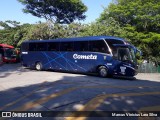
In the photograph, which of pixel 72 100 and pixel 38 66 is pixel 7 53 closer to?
pixel 38 66

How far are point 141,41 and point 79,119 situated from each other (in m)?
26.6

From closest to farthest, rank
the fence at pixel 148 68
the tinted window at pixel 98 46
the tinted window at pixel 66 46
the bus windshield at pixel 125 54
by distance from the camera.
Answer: the bus windshield at pixel 125 54
the tinted window at pixel 98 46
the tinted window at pixel 66 46
the fence at pixel 148 68

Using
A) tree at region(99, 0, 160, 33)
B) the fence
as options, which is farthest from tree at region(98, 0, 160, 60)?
the fence

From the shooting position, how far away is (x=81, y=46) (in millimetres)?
21469

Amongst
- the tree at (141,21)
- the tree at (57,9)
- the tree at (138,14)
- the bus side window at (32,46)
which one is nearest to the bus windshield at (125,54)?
the bus side window at (32,46)

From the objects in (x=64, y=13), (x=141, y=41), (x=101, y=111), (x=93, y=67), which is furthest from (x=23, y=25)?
(x=101, y=111)

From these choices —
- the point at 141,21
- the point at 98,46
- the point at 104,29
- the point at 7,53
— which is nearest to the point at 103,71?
the point at 98,46

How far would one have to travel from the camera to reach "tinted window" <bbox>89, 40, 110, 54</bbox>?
65.1 feet

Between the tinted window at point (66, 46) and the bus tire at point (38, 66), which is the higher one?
the tinted window at point (66, 46)

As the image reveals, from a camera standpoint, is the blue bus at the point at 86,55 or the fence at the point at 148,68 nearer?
the blue bus at the point at 86,55

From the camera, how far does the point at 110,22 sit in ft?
104

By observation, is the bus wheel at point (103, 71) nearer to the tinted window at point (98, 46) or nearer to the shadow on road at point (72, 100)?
the tinted window at point (98, 46)

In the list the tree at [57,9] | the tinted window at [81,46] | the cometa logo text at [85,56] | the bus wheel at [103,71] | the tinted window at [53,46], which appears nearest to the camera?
the bus wheel at [103,71]

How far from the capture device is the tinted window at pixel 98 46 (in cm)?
1984
